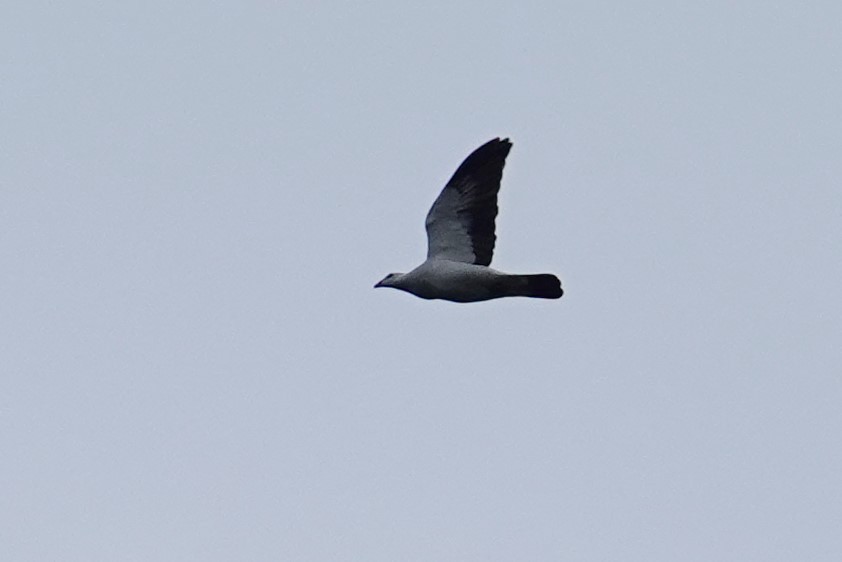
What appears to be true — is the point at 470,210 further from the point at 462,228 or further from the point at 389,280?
the point at 389,280

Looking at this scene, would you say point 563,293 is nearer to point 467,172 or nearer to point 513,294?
point 513,294

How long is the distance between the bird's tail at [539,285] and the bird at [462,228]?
0.56 metres

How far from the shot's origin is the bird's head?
51.8 feet

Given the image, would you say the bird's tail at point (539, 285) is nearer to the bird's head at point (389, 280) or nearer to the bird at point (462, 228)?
the bird at point (462, 228)

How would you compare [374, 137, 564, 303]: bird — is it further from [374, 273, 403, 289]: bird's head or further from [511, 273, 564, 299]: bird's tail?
[511, 273, 564, 299]: bird's tail

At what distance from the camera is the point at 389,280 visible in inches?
630

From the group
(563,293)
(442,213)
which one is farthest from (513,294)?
(442,213)

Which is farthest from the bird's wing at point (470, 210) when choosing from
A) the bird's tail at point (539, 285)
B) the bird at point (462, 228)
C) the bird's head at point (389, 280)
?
the bird's tail at point (539, 285)

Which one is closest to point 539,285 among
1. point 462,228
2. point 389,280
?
point 462,228

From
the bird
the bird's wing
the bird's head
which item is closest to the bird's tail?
the bird

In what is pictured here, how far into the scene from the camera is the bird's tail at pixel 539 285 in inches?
556

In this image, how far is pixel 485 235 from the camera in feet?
50.5

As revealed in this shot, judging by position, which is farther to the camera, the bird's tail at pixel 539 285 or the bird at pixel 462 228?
the bird at pixel 462 228

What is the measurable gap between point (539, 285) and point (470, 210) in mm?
1786
